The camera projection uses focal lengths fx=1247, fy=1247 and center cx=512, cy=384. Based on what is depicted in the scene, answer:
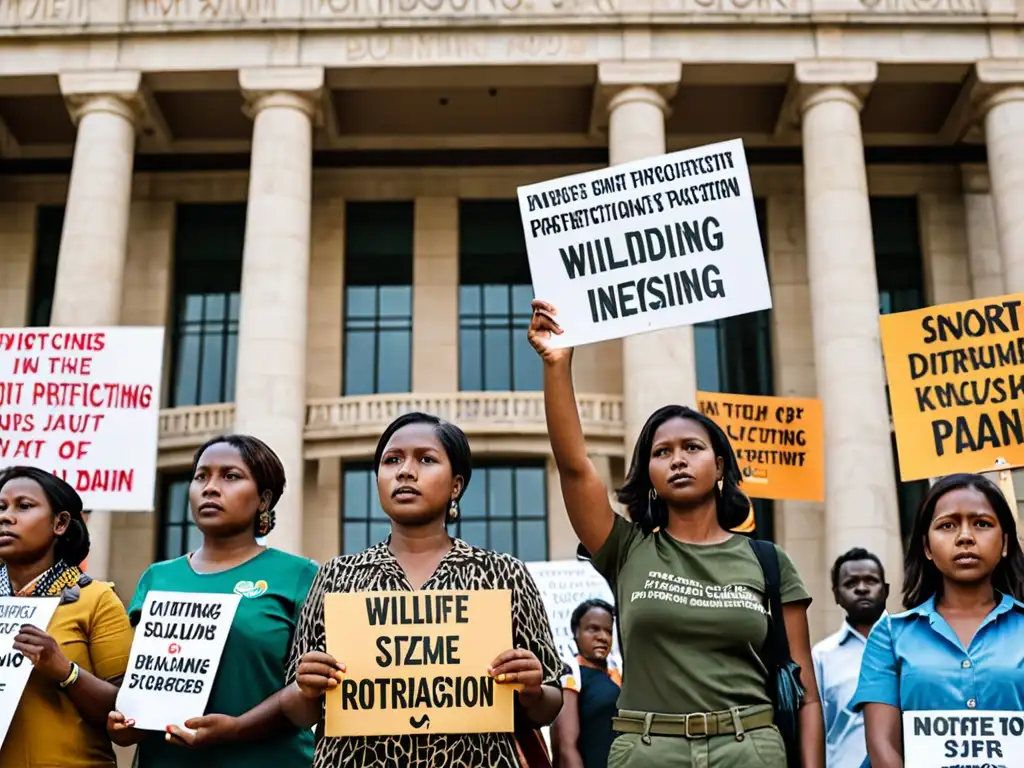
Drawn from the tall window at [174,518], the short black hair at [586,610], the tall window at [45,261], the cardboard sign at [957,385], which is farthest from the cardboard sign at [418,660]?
the tall window at [45,261]

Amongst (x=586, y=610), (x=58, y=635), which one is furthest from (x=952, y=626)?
(x=586, y=610)

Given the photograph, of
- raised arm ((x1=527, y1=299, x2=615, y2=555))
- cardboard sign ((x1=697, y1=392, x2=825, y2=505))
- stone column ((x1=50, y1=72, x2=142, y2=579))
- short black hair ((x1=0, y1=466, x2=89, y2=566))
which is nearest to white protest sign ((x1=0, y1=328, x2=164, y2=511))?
short black hair ((x1=0, y1=466, x2=89, y2=566))

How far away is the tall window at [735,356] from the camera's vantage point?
26.1 m

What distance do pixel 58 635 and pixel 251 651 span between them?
82 cm

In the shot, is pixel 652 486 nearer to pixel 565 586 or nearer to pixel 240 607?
pixel 240 607

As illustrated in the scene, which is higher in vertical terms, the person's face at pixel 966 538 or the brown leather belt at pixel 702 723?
the person's face at pixel 966 538

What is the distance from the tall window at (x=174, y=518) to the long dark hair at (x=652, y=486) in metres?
21.7

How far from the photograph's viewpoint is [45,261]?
2725 centimetres

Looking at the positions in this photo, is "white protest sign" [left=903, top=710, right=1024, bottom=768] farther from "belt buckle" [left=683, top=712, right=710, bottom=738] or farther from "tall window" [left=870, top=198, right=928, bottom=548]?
"tall window" [left=870, top=198, right=928, bottom=548]

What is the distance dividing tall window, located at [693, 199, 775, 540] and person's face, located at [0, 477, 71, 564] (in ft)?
70.7

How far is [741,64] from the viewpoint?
76.6ft

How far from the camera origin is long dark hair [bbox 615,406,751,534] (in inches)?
179

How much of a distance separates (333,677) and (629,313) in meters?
2.33

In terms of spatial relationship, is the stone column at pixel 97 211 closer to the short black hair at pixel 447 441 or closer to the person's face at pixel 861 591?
the person's face at pixel 861 591
